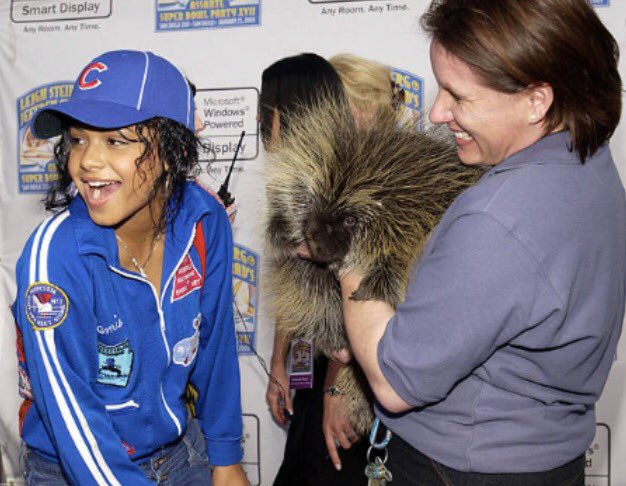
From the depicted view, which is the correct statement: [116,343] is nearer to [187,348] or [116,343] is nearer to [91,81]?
[187,348]

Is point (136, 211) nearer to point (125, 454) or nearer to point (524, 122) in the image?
point (125, 454)

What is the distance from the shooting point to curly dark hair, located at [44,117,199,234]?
45.6 inches

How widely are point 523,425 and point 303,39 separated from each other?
5.42 feet

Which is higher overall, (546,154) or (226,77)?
(546,154)

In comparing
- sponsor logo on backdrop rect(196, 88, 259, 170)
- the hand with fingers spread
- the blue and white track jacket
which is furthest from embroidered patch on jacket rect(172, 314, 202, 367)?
sponsor logo on backdrop rect(196, 88, 259, 170)

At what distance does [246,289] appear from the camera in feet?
7.53

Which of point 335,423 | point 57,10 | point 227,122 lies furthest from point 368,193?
point 57,10

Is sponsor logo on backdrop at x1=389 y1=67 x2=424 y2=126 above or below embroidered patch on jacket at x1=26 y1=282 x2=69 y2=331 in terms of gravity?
above

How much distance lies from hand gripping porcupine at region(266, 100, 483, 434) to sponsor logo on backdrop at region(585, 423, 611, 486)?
4.96 ft

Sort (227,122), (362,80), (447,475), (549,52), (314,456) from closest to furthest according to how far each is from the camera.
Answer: (549,52) < (447,475) < (314,456) < (362,80) < (227,122)

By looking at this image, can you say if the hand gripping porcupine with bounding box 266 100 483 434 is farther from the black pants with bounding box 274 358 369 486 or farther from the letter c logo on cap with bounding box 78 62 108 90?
the black pants with bounding box 274 358 369 486

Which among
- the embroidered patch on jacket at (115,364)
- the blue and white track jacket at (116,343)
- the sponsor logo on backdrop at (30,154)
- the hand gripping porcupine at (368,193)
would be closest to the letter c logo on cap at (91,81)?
the blue and white track jacket at (116,343)

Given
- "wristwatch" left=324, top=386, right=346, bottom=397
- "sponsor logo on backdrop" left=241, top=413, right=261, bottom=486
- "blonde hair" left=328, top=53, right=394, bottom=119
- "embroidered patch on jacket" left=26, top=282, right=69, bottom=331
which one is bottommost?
"sponsor logo on backdrop" left=241, top=413, right=261, bottom=486

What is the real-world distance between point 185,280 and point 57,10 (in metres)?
1.55
